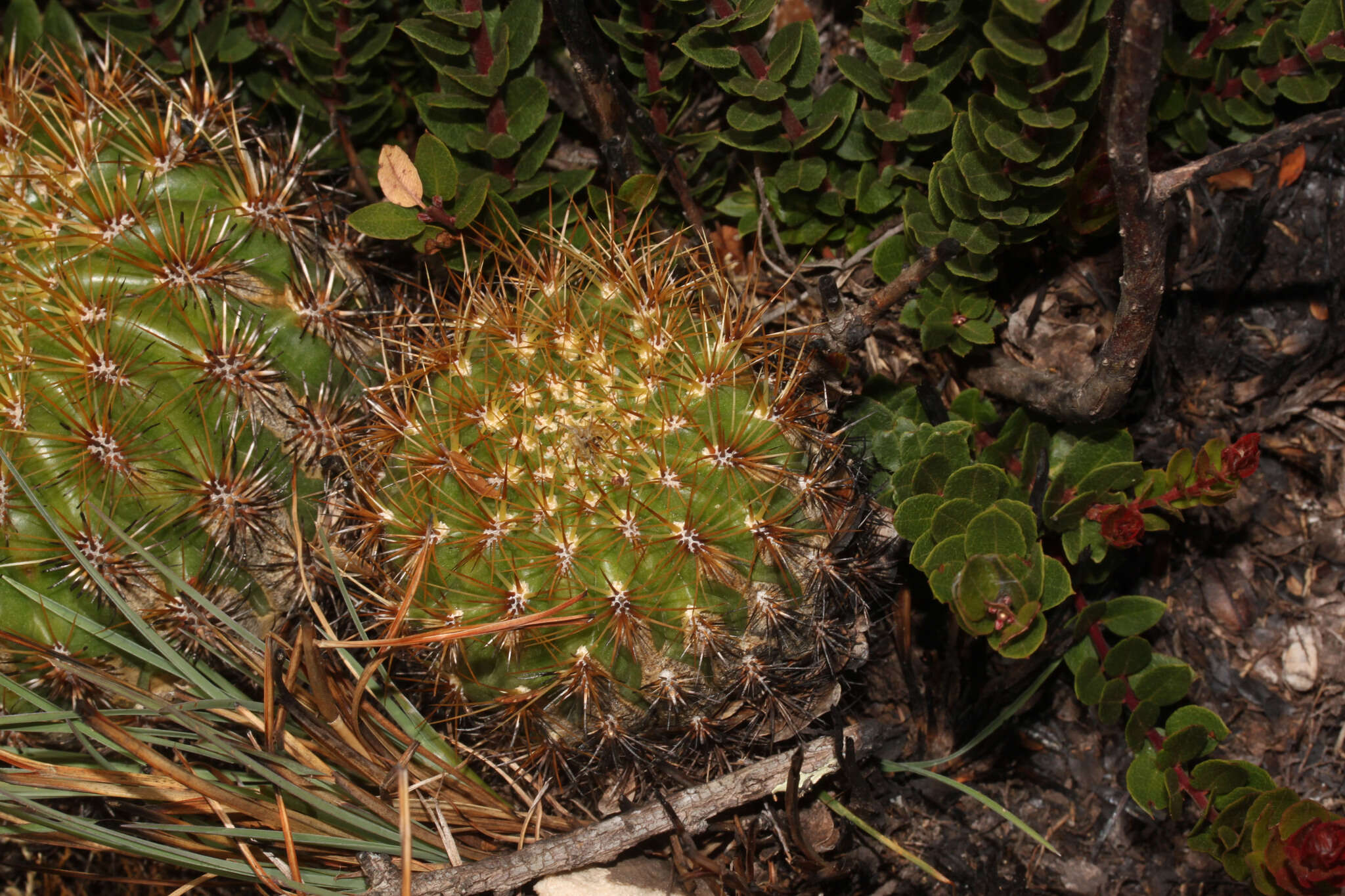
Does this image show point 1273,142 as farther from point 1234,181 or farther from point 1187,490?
point 1234,181

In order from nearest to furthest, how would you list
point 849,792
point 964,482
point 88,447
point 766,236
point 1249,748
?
point 88,447
point 964,482
point 849,792
point 1249,748
point 766,236

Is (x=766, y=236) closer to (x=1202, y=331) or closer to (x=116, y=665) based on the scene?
(x=1202, y=331)

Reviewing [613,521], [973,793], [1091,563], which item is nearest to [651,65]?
[613,521]

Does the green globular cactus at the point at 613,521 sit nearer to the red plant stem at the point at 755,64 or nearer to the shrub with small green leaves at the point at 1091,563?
the shrub with small green leaves at the point at 1091,563

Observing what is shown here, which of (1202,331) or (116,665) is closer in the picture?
(116,665)

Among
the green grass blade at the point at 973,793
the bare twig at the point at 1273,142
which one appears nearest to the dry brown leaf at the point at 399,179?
the bare twig at the point at 1273,142

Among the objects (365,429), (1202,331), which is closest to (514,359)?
(365,429)
